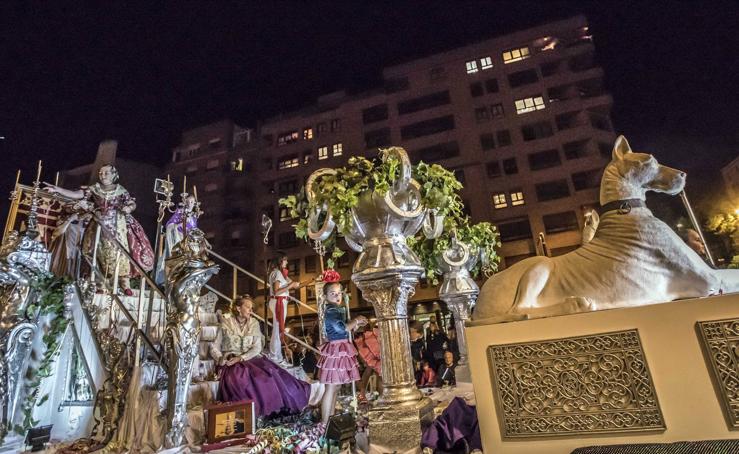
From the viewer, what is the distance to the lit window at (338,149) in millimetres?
31527

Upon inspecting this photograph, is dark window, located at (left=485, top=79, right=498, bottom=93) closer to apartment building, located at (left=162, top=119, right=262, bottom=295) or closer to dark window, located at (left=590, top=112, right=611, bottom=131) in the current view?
dark window, located at (left=590, top=112, right=611, bottom=131)

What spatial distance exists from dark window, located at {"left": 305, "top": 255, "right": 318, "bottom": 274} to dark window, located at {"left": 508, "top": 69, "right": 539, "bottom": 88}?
20.4m

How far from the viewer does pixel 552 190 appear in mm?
25141

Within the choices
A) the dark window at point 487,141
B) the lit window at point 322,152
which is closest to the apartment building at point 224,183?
the lit window at point 322,152

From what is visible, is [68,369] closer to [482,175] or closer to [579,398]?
[579,398]

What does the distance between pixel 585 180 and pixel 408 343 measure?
85.4 feet

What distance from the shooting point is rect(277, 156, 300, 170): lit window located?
109 feet

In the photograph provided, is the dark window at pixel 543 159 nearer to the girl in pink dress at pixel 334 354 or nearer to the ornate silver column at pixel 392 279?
the girl in pink dress at pixel 334 354

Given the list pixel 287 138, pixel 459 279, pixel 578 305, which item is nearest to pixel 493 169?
pixel 287 138

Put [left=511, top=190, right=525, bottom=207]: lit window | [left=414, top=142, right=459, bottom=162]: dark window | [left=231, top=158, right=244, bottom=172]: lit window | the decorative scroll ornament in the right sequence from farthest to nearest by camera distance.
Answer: [left=231, top=158, right=244, bottom=172]: lit window < [left=414, top=142, right=459, bottom=162]: dark window < [left=511, top=190, right=525, bottom=207]: lit window < the decorative scroll ornament

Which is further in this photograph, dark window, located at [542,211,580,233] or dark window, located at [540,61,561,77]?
dark window, located at [540,61,561,77]

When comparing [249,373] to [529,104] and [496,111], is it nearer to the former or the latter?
[496,111]

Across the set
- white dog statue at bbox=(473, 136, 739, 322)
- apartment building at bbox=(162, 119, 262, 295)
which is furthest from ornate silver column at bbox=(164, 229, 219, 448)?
apartment building at bbox=(162, 119, 262, 295)

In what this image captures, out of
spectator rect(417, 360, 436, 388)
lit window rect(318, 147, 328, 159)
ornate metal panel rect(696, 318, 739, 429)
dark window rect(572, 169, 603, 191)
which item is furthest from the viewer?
lit window rect(318, 147, 328, 159)
